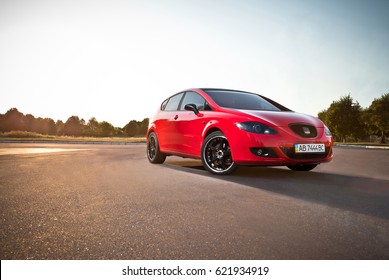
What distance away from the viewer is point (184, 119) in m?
7.23

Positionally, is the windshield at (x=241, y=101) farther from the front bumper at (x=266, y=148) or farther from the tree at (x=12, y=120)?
the tree at (x=12, y=120)

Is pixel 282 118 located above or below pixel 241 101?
below

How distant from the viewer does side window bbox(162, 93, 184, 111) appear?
316 inches

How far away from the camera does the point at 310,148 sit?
19.4ft

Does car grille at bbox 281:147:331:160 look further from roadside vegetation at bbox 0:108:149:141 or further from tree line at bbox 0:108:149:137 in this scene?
tree line at bbox 0:108:149:137

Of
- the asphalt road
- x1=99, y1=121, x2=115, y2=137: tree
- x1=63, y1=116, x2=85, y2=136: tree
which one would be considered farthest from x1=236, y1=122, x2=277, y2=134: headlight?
x1=99, y1=121, x2=115, y2=137: tree

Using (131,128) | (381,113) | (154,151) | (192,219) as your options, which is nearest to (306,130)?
(192,219)

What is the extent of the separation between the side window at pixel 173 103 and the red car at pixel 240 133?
118mm

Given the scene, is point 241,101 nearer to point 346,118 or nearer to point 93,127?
point 346,118

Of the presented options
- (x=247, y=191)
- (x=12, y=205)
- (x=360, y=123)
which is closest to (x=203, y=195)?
(x=247, y=191)

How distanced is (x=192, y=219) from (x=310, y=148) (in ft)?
11.4

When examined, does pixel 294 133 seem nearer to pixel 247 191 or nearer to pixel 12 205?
pixel 247 191

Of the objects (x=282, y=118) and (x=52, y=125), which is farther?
(x=52, y=125)

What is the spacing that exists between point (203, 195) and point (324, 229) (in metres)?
1.77
